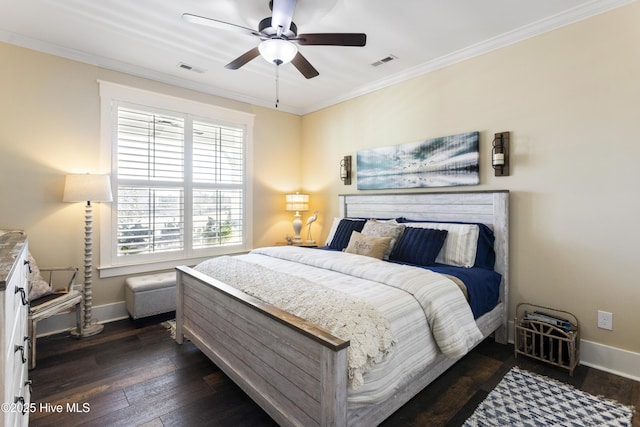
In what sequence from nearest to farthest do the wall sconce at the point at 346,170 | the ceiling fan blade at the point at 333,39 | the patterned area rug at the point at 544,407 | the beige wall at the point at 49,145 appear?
1. the patterned area rug at the point at 544,407
2. the ceiling fan blade at the point at 333,39
3. the beige wall at the point at 49,145
4. the wall sconce at the point at 346,170

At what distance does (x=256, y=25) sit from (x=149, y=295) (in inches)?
113

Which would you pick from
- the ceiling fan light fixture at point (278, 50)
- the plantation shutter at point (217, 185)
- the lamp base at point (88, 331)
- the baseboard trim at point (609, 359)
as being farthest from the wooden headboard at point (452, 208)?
the lamp base at point (88, 331)

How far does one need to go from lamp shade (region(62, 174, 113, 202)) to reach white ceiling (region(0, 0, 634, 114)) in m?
1.28

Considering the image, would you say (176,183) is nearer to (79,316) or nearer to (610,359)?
(79,316)

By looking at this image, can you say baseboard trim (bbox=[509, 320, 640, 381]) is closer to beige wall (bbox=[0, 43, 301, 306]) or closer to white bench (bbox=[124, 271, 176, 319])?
white bench (bbox=[124, 271, 176, 319])

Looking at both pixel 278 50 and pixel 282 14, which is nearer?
pixel 282 14

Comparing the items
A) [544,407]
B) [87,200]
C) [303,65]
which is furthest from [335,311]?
[87,200]

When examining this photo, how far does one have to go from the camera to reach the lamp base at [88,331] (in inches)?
119

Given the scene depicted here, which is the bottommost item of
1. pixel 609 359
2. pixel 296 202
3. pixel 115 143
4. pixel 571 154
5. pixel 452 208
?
pixel 609 359

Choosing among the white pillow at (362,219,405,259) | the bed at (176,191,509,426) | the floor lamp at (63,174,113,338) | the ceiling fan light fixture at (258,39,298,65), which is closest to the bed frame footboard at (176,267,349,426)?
→ the bed at (176,191,509,426)

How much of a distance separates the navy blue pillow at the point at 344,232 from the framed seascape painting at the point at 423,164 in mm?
617

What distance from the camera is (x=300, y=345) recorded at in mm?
1581

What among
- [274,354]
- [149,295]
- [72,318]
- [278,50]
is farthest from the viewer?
[149,295]

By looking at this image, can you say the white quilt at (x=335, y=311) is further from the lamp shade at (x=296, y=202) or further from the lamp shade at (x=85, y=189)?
the lamp shade at (x=296, y=202)
